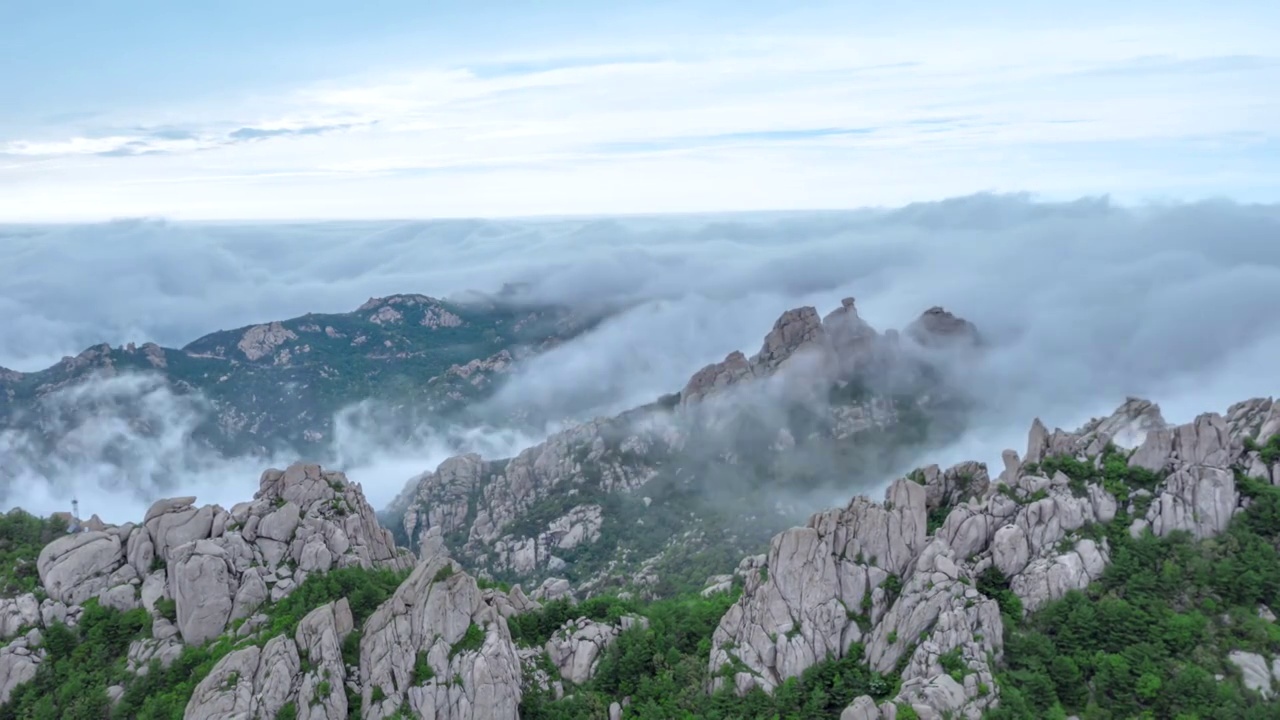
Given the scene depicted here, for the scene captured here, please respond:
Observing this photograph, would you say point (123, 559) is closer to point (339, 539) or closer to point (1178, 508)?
point (339, 539)

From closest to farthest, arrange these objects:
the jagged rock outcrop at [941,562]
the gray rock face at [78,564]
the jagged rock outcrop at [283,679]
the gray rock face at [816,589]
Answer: the jagged rock outcrop at [283,679] → the jagged rock outcrop at [941,562] → the gray rock face at [816,589] → the gray rock face at [78,564]

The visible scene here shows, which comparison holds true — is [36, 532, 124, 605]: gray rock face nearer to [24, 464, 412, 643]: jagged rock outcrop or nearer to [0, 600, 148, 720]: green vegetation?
[24, 464, 412, 643]: jagged rock outcrop

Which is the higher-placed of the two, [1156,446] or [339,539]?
[1156,446]

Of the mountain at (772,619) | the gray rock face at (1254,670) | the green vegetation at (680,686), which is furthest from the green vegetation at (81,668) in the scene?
the gray rock face at (1254,670)

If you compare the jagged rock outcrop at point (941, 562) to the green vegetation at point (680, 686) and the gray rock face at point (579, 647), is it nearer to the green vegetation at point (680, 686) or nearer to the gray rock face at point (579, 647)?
the green vegetation at point (680, 686)

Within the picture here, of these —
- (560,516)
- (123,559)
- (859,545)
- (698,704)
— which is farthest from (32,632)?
(560,516)

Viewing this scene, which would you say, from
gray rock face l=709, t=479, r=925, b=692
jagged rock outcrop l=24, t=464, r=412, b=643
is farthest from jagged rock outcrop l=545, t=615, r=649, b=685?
jagged rock outcrop l=24, t=464, r=412, b=643
